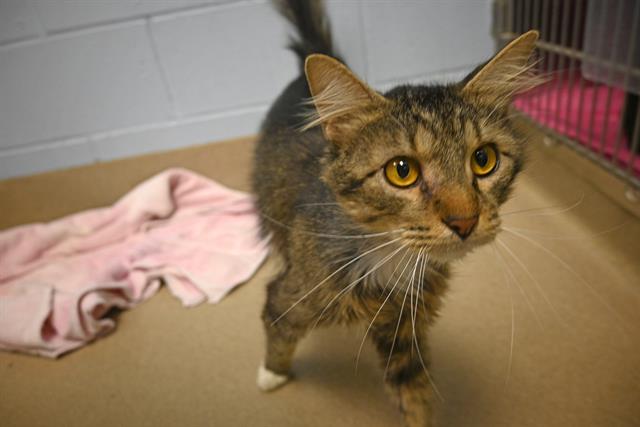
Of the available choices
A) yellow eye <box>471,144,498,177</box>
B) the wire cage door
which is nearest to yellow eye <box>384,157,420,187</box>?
yellow eye <box>471,144,498,177</box>

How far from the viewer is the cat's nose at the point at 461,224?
2.20 ft

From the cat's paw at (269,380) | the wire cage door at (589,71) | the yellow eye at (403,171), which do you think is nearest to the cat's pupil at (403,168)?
the yellow eye at (403,171)

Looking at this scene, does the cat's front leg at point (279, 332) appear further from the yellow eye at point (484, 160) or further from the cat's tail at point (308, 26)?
the cat's tail at point (308, 26)

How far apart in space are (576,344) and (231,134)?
1459 mm

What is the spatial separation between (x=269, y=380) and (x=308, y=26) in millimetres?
1114

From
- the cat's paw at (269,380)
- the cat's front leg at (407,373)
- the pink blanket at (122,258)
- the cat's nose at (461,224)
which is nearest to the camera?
the cat's nose at (461,224)

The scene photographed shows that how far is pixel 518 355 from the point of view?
1105mm

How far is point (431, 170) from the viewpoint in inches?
28.5

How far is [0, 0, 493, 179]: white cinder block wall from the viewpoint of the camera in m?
1.65

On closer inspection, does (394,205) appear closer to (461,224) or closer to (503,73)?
(461,224)

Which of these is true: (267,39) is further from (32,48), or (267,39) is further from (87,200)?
(87,200)

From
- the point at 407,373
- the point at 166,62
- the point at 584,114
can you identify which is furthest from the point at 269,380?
the point at 584,114

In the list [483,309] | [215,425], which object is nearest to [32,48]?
[215,425]

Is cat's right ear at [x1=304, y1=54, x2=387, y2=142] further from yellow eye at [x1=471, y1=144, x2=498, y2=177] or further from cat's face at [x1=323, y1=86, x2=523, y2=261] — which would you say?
yellow eye at [x1=471, y1=144, x2=498, y2=177]
